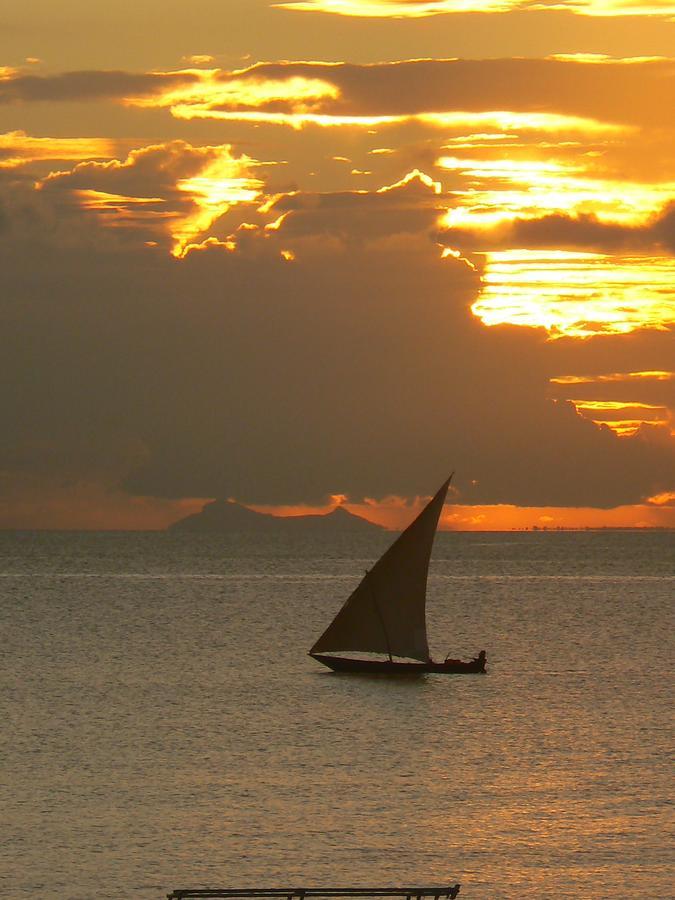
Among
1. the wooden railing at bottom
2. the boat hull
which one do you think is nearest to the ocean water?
the boat hull

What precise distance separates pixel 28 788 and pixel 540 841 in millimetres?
17248

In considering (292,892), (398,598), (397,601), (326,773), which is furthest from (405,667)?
(292,892)

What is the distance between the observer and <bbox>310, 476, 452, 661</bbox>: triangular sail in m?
83.3

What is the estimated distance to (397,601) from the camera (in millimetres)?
84375

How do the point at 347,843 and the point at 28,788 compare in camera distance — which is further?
the point at 28,788

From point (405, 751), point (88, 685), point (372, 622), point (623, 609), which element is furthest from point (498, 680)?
point (623, 609)

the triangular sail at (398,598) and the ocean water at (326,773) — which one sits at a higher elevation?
the triangular sail at (398,598)

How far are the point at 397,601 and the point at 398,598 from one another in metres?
0.17

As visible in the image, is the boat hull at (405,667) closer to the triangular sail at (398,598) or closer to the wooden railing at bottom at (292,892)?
the triangular sail at (398,598)

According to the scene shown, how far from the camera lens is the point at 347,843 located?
47.3 meters

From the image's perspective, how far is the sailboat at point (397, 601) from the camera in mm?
83312

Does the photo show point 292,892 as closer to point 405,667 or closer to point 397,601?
point 397,601

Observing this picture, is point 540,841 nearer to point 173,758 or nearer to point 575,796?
point 575,796

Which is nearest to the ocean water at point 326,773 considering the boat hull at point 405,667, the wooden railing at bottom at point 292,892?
the boat hull at point 405,667
